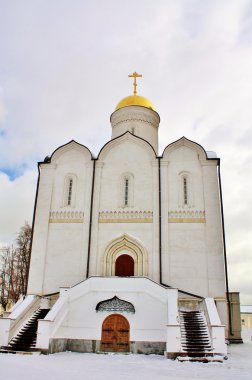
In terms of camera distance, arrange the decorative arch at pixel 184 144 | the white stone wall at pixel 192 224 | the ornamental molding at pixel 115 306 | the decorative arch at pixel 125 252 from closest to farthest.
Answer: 1. the ornamental molding at pixel 115 306
2. the white stone wall at pixel 192 224
3. the decorative arch at pixel 125 252
4. the decorative arch at pixel 184 144

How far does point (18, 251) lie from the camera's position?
83.8 ft

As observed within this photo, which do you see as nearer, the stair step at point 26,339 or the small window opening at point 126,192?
the stair step at point 26,339

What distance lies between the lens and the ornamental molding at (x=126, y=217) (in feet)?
56.6

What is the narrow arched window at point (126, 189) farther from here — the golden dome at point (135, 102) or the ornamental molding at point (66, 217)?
the golden dome at point (135, 102)

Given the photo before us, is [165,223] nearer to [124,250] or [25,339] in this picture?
[124,250]

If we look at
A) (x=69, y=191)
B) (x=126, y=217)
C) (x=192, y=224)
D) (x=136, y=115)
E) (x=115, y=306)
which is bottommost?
(x=115, y=306)

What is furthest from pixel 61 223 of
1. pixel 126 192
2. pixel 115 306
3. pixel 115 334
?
pixel 115 334

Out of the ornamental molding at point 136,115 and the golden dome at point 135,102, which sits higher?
the golden dome at point 135,102

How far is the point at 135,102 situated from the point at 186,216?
870 centimetres

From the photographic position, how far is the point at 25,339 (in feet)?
42.0

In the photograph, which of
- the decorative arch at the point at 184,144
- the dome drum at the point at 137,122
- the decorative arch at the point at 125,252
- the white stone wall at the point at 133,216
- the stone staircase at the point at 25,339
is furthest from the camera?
the dome drum at the point at 137,122

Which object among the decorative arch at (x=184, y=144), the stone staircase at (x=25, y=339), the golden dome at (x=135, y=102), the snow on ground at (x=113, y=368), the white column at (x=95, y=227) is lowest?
the snow on ground at (x=113, y=368)

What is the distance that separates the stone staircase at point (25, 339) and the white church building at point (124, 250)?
0.31ft

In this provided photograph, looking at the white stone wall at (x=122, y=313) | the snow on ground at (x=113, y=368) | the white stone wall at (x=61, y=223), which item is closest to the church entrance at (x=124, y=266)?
the white stone wall at (x=61, y=223)
